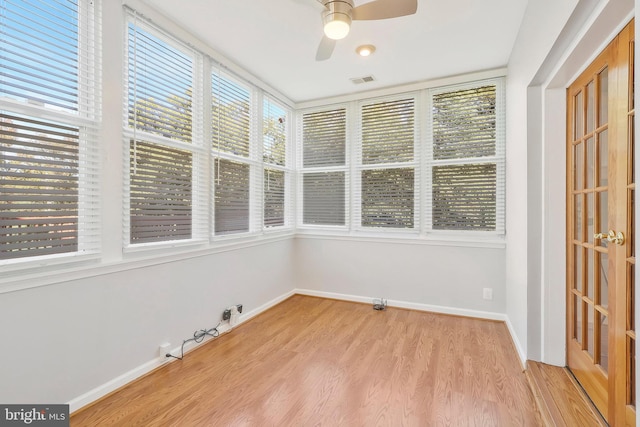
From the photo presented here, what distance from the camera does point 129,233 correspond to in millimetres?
2117

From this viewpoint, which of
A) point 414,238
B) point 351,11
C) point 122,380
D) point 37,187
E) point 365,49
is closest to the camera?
point 37,187

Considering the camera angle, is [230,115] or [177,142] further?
[230,115]

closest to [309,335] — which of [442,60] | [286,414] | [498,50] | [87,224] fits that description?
[286,414]

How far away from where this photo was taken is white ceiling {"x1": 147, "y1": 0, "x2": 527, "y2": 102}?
2.20 m

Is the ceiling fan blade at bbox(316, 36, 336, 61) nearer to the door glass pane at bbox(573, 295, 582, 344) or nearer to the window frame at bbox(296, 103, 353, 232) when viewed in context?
the window frame at bbox(296, 103, 353, 232)

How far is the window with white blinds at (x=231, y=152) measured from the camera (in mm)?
2861

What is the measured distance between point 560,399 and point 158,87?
341cm

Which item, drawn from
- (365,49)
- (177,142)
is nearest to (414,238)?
(365,49)

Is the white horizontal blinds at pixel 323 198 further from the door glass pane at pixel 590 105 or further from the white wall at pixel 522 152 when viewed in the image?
the door glass pane at pixel 590 105

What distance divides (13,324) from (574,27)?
3.27 m

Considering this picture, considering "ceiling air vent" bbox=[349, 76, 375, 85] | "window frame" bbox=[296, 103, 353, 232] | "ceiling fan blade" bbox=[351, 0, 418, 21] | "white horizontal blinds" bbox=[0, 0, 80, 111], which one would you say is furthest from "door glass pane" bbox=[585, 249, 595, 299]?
"white horizontal blinds" bbox=[0, 0, 80, 111]

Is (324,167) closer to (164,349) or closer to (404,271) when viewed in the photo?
(404,271)

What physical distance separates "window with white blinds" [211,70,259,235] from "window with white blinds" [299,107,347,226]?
1.00m

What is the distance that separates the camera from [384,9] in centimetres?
173
